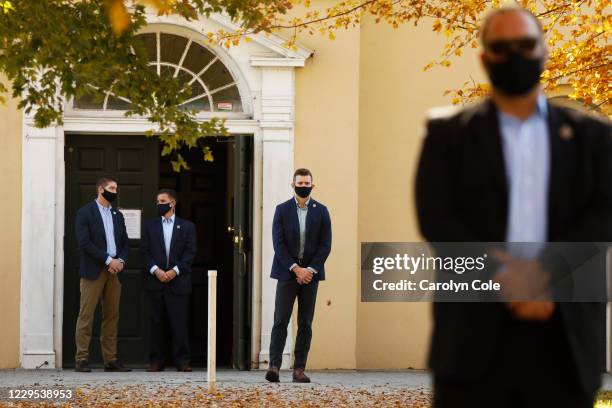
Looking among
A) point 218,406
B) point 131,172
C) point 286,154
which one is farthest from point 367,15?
point 218,406

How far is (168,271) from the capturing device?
A: 15.0 metres

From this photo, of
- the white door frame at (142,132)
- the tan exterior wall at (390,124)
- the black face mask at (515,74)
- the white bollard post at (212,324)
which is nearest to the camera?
the black face mask at (515,74)

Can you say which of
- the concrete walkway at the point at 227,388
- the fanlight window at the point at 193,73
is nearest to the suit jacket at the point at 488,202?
the concrete walkway at the point at 227,388

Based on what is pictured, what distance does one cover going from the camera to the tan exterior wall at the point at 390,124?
16.2 metres

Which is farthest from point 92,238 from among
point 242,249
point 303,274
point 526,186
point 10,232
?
point 526,186

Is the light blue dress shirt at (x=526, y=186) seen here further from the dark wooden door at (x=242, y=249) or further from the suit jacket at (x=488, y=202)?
the dark wooden door at (x=242, y=249)

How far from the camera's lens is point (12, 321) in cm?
1528

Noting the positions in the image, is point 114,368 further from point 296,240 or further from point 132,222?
point 296,240

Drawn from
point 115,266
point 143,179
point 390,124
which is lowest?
point 115,266

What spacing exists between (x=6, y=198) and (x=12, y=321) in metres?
1.41

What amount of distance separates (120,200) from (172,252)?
122 centimetres

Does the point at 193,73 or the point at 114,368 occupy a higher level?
the point at 193,73

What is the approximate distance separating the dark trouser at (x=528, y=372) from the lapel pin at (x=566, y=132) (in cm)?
53

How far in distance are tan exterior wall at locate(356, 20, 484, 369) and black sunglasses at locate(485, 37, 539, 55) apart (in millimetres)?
12209
